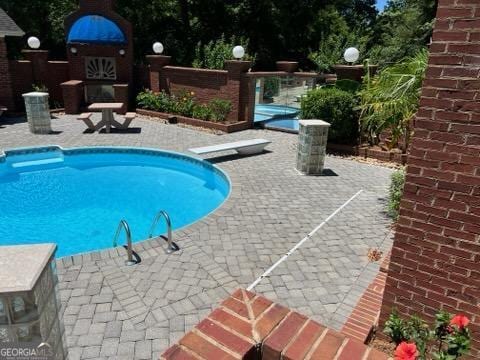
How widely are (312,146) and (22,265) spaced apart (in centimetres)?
943

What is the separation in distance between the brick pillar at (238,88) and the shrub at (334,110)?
4.16 m

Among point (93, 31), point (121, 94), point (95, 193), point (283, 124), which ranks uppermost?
point (93, 31)

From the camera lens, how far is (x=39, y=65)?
19391 mm

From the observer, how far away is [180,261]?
613 cm

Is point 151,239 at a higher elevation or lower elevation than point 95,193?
higher

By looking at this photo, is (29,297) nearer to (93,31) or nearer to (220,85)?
(220,85)

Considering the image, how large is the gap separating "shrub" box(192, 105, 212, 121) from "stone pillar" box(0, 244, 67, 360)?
1527 cm

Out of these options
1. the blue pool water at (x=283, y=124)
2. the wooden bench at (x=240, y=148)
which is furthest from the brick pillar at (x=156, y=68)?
the wooden bench at (x=240, y=148)

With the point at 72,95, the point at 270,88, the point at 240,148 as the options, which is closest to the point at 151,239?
the point at 240,148

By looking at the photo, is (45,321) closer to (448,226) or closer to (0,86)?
(448,226)

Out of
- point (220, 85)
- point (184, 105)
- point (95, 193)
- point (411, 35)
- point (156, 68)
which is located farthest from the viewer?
point (411, 35)

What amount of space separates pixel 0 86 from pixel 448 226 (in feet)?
68.3

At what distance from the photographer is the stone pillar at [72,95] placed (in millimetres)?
18656

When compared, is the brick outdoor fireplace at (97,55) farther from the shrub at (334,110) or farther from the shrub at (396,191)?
the shrub at (396,191)
